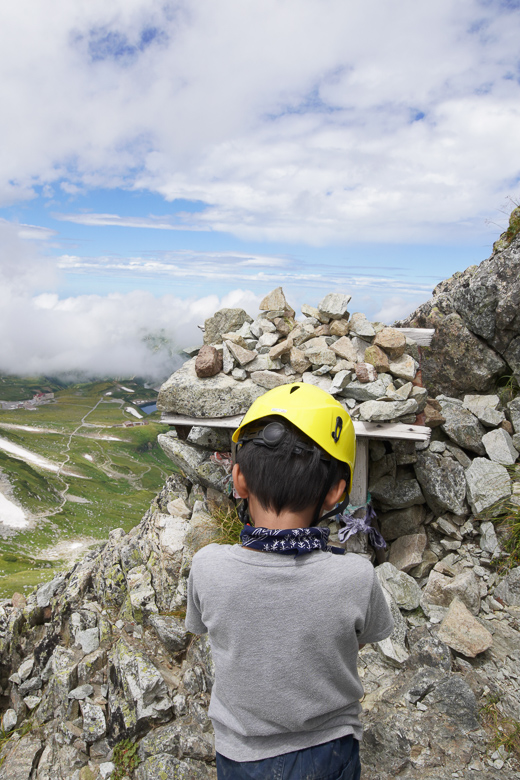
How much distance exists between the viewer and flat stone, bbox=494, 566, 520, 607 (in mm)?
7211

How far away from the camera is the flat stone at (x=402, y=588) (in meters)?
7.62

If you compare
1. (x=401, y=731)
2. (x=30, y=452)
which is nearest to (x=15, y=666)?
(x=401, y=731)

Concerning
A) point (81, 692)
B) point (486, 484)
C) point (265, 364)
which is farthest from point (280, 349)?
point (81, 692)

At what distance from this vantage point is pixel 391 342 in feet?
28.9

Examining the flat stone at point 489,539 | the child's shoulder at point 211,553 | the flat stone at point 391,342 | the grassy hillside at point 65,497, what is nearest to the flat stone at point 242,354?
the flat stone at point 391,342

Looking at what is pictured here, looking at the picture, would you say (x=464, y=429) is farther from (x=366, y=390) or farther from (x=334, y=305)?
(x=334, y=305)

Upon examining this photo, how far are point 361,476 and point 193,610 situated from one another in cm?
578

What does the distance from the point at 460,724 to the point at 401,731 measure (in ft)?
2.51

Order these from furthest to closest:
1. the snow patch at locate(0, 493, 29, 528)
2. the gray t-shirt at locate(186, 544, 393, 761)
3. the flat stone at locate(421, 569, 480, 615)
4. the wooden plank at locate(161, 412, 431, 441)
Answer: the snow patch at locate(0, 493, 29, 528), the wooden plank at locate(161, 412, 431, 441), the flat stone at locate(421, 569, 480, 615), the gray t-shirt at locate(186, 544, 393, 761)

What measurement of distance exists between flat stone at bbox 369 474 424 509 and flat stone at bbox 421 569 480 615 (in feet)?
5.08

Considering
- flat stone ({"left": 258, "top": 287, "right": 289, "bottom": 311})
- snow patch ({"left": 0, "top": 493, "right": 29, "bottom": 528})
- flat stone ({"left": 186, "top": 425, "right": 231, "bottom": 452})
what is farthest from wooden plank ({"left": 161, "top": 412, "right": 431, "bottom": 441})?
snow patch ({"left": 0, "top": 493, "right": 29, "bottom": 528})

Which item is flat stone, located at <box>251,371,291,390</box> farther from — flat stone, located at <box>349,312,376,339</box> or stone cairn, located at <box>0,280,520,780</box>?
flat stone, located at <box>349,312,376,339</box>

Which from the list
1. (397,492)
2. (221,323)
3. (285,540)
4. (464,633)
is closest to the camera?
(285,540)

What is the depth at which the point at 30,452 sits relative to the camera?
180 meters
